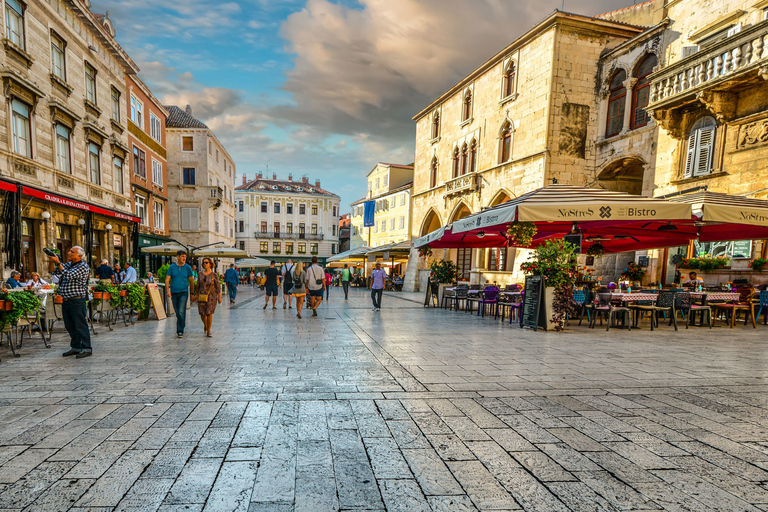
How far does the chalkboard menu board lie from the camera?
29.9 ft

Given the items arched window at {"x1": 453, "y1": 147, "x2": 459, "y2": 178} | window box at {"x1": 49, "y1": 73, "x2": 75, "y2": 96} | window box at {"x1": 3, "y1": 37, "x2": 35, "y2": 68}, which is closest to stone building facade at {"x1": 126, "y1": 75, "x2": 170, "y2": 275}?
window box at {"x1": 49, "y1": 73, "x2": 75, "y2": 96}

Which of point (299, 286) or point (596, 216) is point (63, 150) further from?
point (596, 216)

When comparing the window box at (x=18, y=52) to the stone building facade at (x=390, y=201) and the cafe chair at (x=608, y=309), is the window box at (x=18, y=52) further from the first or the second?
the stone building facade at (x=390, y=201)

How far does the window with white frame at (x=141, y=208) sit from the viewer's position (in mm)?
22344

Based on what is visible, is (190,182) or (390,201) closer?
(190,182)

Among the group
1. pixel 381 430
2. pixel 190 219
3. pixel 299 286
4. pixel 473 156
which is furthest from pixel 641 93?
pixel 190 219

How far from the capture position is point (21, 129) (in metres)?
12.3

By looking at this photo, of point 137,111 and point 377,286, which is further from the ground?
point 137,111

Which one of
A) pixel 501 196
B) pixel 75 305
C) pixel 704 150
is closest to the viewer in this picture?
pixel 75 305

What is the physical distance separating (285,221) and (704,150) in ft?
182

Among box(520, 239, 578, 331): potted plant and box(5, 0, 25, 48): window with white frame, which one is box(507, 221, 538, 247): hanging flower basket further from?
box(5, 0, 25, 48): window with white frame

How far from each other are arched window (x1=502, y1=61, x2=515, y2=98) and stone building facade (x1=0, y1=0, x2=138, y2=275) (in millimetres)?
18230

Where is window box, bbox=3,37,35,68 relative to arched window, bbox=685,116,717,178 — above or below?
above

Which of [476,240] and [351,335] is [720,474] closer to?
[351,335]
